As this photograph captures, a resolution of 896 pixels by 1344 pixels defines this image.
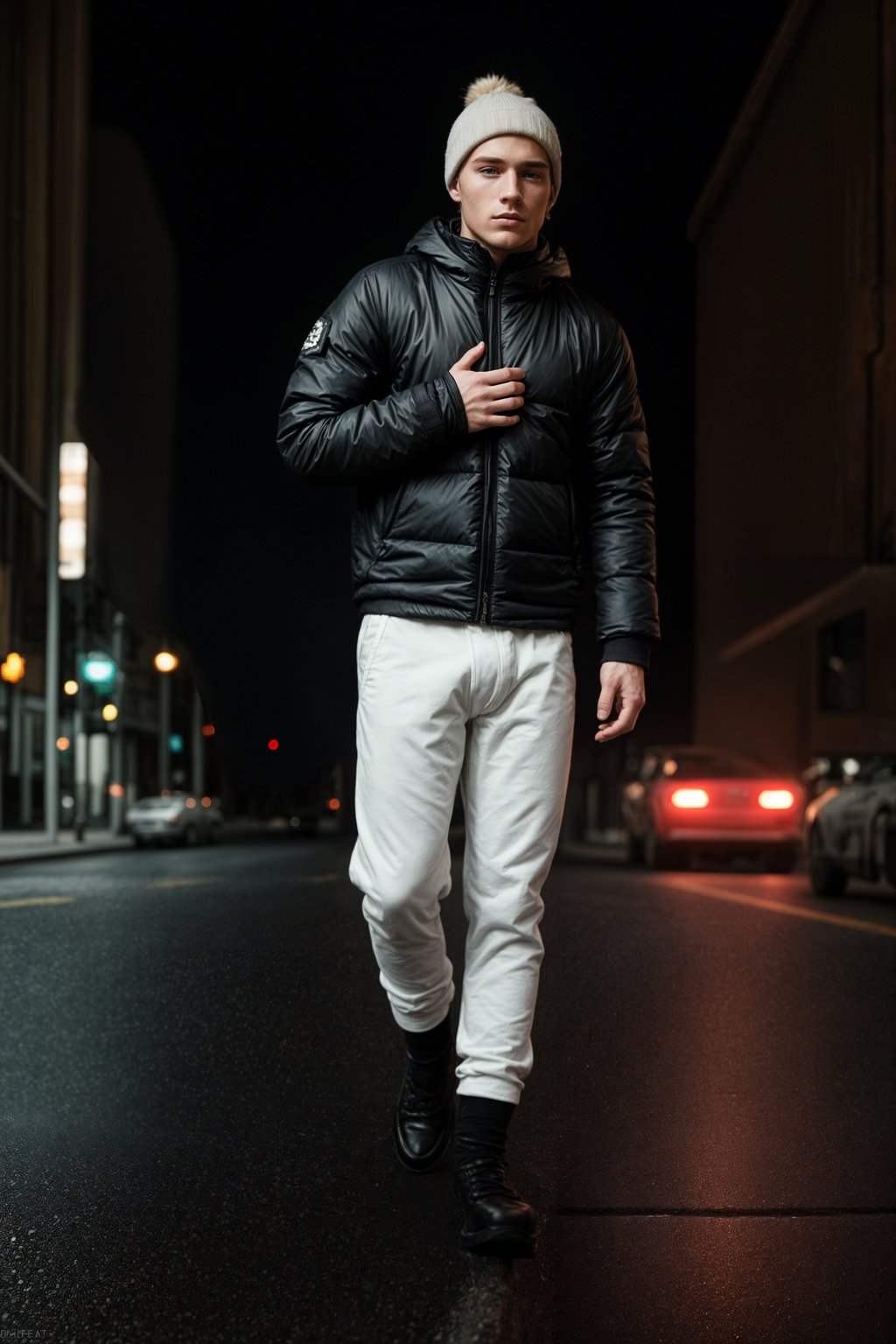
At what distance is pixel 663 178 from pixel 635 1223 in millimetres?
3142

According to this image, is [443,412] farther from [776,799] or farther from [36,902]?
[776,799]

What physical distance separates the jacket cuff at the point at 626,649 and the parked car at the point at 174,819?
196 centimetres

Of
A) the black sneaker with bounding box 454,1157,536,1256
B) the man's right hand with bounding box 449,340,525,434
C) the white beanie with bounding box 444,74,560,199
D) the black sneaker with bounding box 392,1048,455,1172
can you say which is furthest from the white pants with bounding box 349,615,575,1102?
the white beanie with bounding box 444,74,560,199

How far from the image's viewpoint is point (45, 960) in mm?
3287

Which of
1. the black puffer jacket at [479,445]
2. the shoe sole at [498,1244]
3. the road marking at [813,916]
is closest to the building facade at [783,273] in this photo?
the road marking at [813,916]

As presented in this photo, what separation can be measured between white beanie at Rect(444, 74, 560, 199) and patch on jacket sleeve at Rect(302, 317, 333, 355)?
0.38 m

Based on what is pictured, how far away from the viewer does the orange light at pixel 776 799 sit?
10430 millimetres

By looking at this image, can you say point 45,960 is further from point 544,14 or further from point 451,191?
point 544,14

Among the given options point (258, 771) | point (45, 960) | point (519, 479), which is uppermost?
point (519, 479)

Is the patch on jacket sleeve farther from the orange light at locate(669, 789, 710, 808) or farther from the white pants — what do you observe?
the orange light at locate(669, 789, 710, 808)

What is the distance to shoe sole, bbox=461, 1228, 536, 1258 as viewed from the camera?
193 centimetres

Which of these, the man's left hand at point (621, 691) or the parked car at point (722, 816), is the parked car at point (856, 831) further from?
the man's left hand at point (621, 691)

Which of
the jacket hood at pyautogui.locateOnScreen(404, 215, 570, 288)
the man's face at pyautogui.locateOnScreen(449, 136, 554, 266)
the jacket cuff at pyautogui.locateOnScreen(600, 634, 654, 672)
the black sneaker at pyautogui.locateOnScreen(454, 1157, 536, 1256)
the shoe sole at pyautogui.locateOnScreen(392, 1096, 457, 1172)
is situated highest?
the man's face at pyautogui.locateOnScreen(449, 136, 554, 266)

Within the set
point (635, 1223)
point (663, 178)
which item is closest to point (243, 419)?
point (663, 178)
